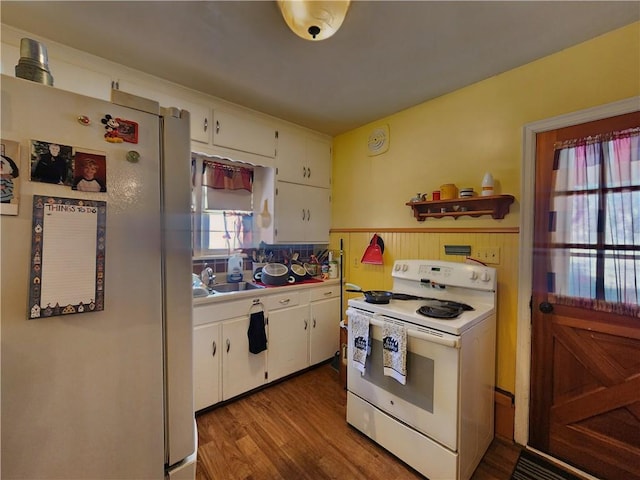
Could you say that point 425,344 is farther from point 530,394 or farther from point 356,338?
point 530,394

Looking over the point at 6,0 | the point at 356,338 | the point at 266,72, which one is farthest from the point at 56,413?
the point at 266,72

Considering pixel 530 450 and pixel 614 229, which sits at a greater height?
pixel 614 229

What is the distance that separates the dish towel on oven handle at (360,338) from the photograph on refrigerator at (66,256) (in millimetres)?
1411

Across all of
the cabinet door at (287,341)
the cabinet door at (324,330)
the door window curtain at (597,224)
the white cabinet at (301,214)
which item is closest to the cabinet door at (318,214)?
the white cabinet at (301,214)

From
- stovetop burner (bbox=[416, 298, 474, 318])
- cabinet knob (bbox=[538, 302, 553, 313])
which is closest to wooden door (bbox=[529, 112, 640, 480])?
cabinet knob (bbox=[538, 302, 553, 313])

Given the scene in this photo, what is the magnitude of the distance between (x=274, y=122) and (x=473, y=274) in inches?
85.0

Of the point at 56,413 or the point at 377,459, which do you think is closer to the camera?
the point at 56,413

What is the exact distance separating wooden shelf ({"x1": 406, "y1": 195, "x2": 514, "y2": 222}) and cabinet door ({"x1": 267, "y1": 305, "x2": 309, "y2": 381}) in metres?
1.38

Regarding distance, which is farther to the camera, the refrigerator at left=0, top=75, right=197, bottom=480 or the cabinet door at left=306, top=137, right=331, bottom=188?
the cabinet door at left=306, top=137, right=331, bottom=188

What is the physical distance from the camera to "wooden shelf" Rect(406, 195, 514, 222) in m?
1.83

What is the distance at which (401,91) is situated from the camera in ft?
6.94

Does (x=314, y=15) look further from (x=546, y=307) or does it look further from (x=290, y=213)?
(x=546, y=307)

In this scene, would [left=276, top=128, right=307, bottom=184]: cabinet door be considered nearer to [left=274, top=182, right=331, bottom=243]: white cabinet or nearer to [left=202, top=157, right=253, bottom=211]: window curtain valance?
[left=274, top=182, right=331, bottom=243]: white cabinet

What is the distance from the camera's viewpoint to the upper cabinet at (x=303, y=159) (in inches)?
106
